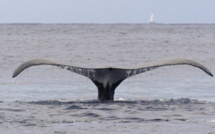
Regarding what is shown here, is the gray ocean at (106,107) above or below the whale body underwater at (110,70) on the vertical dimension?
below

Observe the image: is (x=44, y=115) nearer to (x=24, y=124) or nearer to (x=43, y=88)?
(x=24, y=124)

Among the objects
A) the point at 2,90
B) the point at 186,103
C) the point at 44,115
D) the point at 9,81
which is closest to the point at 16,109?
the point at 44,115

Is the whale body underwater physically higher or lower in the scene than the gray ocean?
higher

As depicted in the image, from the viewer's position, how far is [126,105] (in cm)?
1428

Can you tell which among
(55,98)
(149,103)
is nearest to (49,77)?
(55,98)

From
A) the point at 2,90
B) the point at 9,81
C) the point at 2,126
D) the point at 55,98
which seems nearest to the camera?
the point at 2,126

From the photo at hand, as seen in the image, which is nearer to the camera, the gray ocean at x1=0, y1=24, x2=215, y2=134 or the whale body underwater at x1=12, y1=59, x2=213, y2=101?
the gray ocean at x1=0, y1=24, x2=215, y2=134

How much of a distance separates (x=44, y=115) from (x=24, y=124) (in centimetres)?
87

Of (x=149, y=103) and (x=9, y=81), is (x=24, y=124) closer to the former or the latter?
(x=149, y=103)

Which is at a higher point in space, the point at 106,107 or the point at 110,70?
the point at 110,70

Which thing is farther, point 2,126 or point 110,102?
point 110,102

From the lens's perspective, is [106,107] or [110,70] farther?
[106,107]

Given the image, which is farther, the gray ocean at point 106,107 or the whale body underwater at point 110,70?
the whale body underwater at point 110,70

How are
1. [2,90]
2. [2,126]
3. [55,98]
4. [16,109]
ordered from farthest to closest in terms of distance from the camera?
[2,90] < [55,98] < [16,109] < [2,126]
